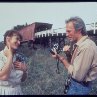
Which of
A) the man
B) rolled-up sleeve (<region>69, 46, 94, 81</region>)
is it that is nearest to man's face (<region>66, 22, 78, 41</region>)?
the man

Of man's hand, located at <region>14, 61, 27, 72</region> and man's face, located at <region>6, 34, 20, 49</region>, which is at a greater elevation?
man's face, located at <region>6, 34, 20, 49</region>

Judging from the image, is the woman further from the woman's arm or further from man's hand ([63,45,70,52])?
man's hand ([63,45,70,52])

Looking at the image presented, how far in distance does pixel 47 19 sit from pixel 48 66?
2.23ft

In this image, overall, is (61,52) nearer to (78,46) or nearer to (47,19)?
Answer: (78,46)

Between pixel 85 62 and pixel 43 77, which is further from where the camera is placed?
pixel 43 77

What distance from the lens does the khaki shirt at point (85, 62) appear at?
3160 millimetres

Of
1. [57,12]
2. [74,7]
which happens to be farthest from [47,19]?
[74,7]

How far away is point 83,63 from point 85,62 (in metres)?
0.03

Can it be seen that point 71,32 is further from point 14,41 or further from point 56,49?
point 14,41

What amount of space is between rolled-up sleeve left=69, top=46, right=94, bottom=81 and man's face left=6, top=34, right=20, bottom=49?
86 cm

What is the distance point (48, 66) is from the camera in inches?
150

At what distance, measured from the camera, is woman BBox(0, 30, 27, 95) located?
11.4 feet

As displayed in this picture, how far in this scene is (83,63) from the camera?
3.17 meters

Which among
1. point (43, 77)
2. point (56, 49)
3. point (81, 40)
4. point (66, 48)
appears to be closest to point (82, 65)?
point (81, 40)
